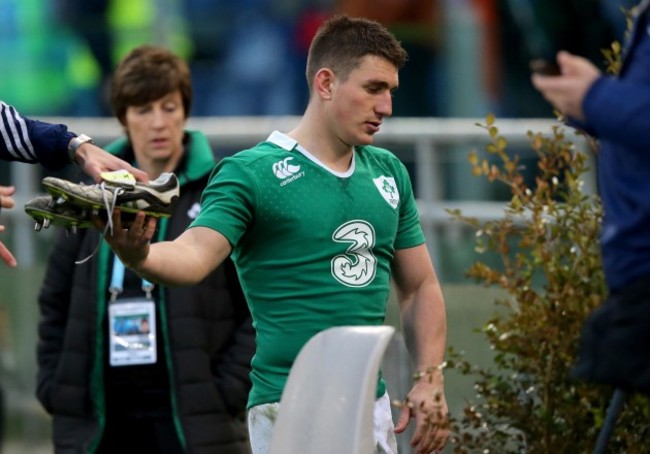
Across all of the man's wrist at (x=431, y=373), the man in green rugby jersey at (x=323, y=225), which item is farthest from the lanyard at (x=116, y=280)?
the man's wrist at (x=431, y=373)

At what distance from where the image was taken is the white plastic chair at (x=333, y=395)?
452 cm

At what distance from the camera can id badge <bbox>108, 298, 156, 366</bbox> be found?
6.39 meters

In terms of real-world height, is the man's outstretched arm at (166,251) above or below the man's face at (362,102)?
below

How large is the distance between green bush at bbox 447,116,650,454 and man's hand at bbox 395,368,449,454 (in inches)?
1.8

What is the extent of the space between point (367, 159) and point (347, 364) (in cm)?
100

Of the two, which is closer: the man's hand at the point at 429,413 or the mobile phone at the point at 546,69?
the mobile phone at the point at 546,69

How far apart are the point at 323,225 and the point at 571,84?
1.23 meters

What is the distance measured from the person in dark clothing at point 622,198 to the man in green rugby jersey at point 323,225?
1081 mm

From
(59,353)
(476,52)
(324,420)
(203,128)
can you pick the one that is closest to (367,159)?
(324,420)

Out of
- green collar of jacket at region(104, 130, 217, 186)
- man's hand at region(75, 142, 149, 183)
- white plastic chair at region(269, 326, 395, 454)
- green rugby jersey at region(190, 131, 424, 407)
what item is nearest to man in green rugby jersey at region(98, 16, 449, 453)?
green rugby jersey at region(190, 131, 424, 407)

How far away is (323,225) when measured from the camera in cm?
514

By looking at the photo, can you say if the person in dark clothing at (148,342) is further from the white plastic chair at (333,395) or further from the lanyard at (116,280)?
the white plastic chair at (333,395)

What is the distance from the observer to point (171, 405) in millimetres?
6387

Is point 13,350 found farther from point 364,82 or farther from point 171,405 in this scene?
point 364,82
